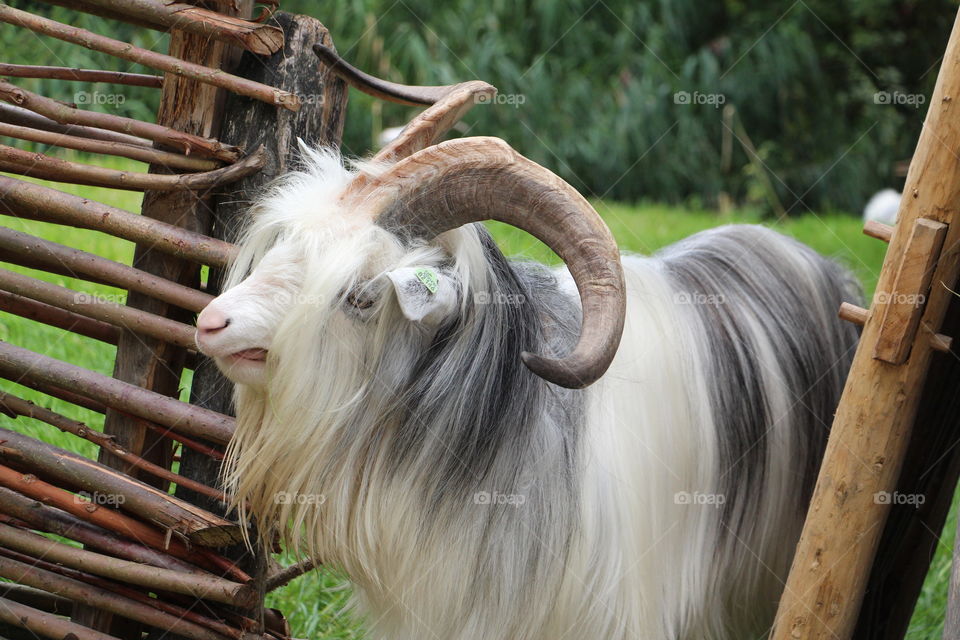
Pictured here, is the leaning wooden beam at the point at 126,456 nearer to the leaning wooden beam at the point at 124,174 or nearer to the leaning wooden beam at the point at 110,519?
the leaning wooden beam at the point at 110,519

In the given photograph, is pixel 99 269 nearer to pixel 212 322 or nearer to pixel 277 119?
pixel 277 119

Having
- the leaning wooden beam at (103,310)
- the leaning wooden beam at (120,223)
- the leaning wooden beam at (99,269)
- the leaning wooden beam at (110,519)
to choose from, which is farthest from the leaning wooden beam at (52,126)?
the leaning wooden beam at (110,519)

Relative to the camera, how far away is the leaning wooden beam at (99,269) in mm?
3125

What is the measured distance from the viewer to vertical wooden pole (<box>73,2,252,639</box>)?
3.13 meters

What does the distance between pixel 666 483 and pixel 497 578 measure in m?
0.61

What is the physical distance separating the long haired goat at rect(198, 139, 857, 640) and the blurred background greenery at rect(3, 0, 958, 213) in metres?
5.83

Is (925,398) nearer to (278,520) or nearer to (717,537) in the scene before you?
(717,537)

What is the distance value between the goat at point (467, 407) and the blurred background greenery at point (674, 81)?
583 centimetres

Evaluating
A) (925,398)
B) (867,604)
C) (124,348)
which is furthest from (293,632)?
(925,398)

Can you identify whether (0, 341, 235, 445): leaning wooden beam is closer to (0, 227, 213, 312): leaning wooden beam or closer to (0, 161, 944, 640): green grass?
(0, 227, 213, 312): leaning wooden beam

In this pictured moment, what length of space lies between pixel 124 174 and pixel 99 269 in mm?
337

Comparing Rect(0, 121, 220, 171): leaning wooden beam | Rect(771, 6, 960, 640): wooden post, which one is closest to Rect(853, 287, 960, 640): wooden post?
Rect(771, 6, 960, 640): wooden post

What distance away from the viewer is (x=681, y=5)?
419 inches

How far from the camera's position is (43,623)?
318cm
